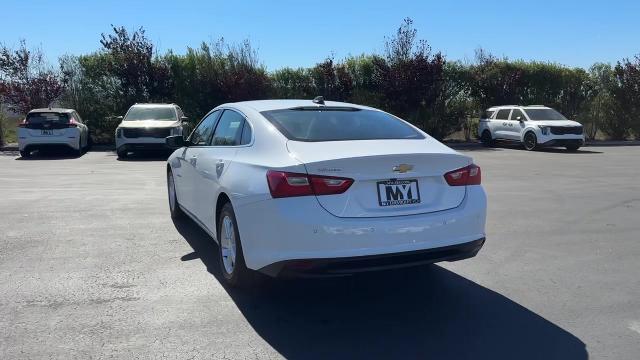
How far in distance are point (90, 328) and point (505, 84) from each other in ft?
79.1

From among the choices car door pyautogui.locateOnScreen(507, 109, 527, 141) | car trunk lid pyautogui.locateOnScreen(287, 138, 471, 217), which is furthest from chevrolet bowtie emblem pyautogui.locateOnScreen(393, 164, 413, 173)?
car door pyautogui.locateOnScreen(507, 109, 527, 141)

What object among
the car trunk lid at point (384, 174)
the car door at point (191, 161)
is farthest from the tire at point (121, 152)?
the car trunk lid at point (384, 174)

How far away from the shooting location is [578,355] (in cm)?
351

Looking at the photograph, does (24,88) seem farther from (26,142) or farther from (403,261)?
(403,261)

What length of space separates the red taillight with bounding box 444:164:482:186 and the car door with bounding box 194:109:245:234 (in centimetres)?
178

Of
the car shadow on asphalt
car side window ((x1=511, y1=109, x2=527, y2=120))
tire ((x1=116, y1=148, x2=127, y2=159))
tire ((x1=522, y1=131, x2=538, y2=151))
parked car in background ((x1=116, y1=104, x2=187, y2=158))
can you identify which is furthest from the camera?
car side window ((x1=511, y1=109, x2=527, y2=120))

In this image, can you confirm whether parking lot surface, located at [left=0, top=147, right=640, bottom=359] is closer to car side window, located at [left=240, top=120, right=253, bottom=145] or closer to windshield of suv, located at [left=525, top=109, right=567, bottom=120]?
car side window, located at [left=240, top=120, right=253, bottom=145]

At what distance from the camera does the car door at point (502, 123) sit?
70.4 ft

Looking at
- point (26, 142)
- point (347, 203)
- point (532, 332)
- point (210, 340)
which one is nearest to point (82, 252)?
point (210, 340)

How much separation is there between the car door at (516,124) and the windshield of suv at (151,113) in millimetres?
12223

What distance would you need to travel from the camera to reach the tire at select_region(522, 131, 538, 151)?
20.0 meters

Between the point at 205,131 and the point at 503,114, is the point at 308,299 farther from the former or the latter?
the point at 503,114

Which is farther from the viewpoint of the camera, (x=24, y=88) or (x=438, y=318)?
(x=24, y=88)

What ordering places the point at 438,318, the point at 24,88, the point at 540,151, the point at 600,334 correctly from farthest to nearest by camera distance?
the point at 24,88, the point at 540,151, the point at 438,318, the point at 600,334
